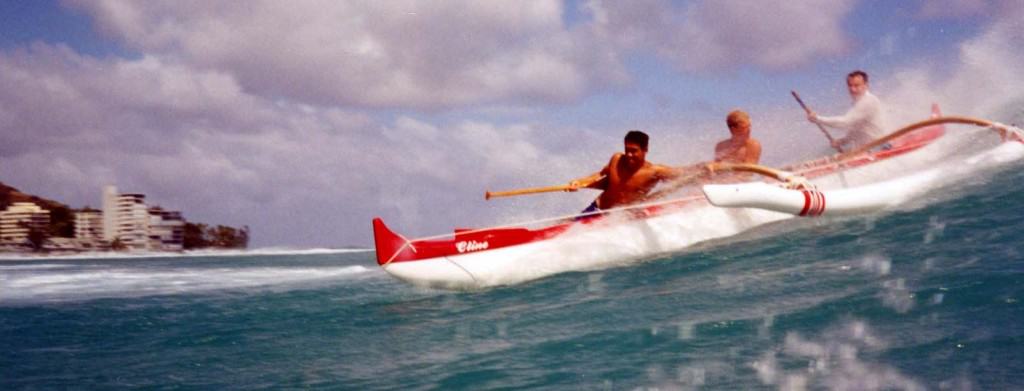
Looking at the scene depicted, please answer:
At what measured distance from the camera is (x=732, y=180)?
1025 centimetres

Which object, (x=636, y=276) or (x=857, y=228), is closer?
(x=636, y=276)

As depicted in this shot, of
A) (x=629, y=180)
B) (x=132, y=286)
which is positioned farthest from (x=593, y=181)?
(x=132, y=286)

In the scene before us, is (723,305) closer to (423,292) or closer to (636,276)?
(636,276)

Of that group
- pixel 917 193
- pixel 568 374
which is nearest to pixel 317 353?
pixel 568 374

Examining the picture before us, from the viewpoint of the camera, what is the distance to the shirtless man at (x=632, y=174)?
9.38 metres

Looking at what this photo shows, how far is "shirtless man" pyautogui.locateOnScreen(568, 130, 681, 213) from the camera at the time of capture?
30.8ft

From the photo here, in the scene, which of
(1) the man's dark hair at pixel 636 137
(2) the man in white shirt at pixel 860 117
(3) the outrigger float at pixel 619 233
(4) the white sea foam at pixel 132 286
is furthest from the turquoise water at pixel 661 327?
(2) the man in white shirt at pixel 860 117

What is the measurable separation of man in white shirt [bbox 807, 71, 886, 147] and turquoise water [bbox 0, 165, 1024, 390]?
310 cm

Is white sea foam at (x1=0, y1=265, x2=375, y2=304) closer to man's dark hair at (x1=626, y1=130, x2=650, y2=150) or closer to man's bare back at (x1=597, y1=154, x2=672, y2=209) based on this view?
man's bare back at (x1=597, y1=154, x2=672, y2=209)

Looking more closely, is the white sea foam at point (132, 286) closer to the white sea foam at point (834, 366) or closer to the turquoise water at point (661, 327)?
the turquoise water at point (661, 327)

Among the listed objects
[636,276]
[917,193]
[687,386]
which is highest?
[917,193]

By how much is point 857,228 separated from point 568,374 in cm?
530

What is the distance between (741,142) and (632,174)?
1939mm

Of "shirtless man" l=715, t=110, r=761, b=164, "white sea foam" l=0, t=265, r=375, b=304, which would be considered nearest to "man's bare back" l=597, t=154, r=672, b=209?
"shirtless man" l=715, t=110, r=761, b=164
